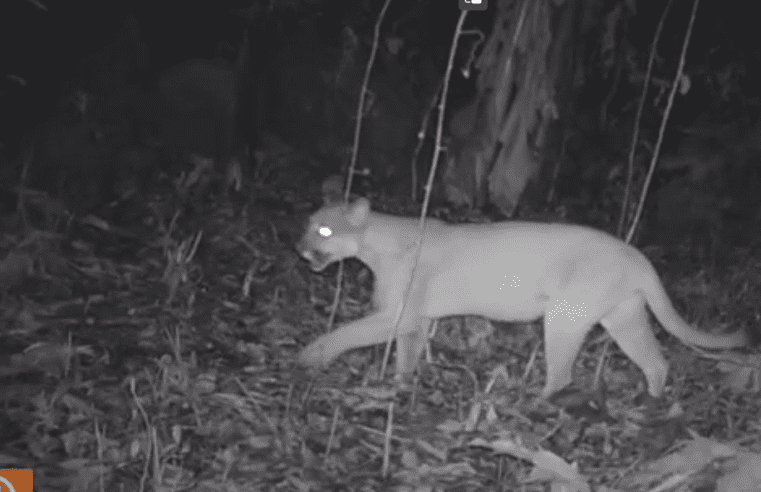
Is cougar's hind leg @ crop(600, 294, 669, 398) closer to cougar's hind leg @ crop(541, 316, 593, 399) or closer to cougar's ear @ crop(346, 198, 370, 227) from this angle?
cougar's hind leg @ crop(541, 316, 593, 399)

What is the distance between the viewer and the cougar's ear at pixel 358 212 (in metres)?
4.58

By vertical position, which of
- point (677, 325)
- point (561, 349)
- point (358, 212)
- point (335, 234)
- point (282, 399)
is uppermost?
point (358, 212)

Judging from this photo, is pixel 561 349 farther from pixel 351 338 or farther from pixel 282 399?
pixel 282 399

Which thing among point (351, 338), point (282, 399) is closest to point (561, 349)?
point (351, 338)

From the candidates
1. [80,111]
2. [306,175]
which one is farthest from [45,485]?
[306,175]

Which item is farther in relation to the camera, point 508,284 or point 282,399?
point 508,284

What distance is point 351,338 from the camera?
4.42m

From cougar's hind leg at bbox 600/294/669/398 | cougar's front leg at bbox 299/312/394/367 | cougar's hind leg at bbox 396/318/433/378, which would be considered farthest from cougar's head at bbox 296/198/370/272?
cougar's hind leg at bbox 600/294/669/398

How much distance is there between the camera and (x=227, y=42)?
34.6ft

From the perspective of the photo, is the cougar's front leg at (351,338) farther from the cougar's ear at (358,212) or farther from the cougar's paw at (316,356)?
the cougar's ear at (358,212)

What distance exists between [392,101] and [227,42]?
244 cm

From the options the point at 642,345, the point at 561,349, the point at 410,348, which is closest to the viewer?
the point at 561,349

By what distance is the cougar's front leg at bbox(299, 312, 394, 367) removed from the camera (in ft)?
14.5

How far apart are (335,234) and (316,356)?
26.0 inches
